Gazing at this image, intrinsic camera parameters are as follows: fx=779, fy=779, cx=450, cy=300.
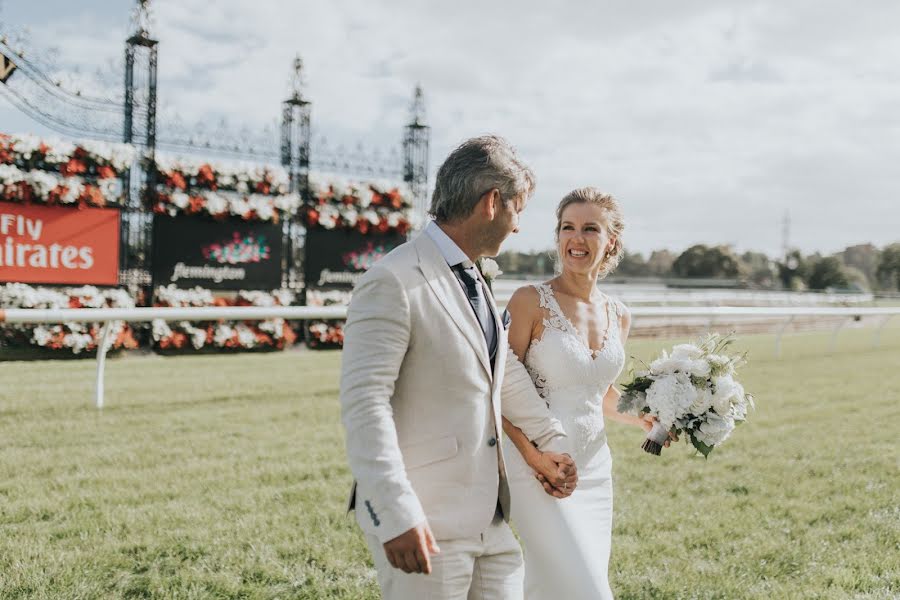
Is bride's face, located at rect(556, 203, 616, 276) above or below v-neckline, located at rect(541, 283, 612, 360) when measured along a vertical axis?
above

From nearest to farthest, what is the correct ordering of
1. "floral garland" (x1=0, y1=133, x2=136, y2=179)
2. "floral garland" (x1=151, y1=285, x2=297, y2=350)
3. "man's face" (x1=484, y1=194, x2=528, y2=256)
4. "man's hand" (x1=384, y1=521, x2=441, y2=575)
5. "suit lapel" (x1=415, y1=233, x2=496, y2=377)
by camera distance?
"man's hand" (x1=384, y1=521, x2=441, y2=575), "suit lapel" (x1=415, y1=233, x2=496, y2=377), "man's face" (x1=484, y1=194, x2=528, y2=256), "floral garland" (x1=0, y1=133, x2=136, y2=179), "floral garland" (x1=151, y1=285, x2=297, y2=350)

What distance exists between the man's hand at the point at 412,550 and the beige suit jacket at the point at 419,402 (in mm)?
23

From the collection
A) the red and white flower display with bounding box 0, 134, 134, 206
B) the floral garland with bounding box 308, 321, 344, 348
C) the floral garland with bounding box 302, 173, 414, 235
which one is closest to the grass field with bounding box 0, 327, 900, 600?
the red and white flower display with bounding box 0, 134, 134, 206

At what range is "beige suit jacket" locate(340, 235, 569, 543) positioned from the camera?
2008mm

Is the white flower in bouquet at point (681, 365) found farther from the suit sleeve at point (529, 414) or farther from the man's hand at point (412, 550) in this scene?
the man's hand at point (412, 550)

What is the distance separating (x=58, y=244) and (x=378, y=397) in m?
12.1

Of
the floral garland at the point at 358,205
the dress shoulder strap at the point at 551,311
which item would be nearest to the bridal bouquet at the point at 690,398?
the dress shoulder strap at the point at 551,311

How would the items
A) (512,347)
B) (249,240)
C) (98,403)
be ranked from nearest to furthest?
(512,347)
(98,403)
(249,240)

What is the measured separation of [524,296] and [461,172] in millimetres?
1408

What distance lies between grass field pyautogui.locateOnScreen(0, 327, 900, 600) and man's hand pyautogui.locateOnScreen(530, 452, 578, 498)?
1.00 metres

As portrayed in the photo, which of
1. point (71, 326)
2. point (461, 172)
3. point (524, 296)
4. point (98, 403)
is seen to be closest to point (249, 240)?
point (71, 326)

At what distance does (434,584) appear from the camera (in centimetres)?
219

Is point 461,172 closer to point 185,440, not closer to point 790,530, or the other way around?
point 790,530

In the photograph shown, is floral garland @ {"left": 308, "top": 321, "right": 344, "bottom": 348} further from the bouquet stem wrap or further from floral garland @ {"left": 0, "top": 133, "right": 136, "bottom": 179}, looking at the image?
the bouquet stem wrap
